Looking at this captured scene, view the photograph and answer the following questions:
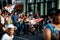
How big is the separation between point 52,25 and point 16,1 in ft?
52.3

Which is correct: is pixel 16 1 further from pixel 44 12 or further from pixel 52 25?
pixel 52 25

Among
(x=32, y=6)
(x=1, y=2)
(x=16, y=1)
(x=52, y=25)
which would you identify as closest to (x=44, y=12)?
(x=32, y=6)

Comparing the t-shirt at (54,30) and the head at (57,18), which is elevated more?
the head at (57,18)

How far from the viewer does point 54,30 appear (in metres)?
2.94

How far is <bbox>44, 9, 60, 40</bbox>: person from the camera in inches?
113

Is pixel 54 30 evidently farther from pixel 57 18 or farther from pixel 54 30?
pixel 57 18

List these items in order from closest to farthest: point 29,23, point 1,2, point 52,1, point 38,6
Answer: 1. point 29,23
2. point 52,1
3. point 38,6
4. point 1,2

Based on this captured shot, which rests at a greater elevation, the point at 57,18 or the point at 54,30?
the point at 57,18

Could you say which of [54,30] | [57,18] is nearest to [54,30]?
[54,30]

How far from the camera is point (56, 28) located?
9.69 ft

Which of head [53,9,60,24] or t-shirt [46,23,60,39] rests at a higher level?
head [53,9,60,24]

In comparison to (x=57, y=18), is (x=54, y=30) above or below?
below

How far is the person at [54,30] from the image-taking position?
2879mm

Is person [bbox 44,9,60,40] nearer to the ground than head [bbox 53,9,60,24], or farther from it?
nearer to the ground
